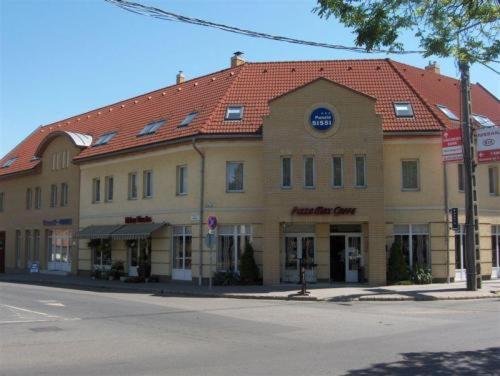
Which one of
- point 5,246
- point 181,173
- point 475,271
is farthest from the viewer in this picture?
point 5,246

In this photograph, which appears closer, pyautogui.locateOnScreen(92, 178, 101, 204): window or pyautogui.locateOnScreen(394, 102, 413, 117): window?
pyautogui.locateOnScreen(394, 102, 413, 117): window

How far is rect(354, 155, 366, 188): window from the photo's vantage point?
24.1m

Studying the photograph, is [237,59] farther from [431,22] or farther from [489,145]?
[431,22]

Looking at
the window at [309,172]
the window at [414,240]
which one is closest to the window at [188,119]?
the window at [309,172]

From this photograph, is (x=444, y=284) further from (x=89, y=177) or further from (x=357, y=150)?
(x=89, y=177)

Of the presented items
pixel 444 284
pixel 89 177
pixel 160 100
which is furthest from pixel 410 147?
pixel 89 177

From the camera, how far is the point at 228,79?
29438 mm

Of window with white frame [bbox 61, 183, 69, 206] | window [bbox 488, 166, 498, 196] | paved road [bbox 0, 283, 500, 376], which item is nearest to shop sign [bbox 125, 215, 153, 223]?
window with white frame [bbox 61, 183, 69, 206]

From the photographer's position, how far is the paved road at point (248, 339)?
827 centimetres

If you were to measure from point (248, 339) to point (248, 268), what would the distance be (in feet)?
44.0

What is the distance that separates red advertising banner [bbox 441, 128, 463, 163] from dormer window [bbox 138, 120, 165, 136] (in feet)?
47.0

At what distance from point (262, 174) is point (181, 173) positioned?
14.3ft

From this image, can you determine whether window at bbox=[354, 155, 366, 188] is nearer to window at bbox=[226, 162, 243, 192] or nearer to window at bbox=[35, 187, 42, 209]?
window at bbox=[226, 162, 243, 192]

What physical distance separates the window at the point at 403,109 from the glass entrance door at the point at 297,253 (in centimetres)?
686
